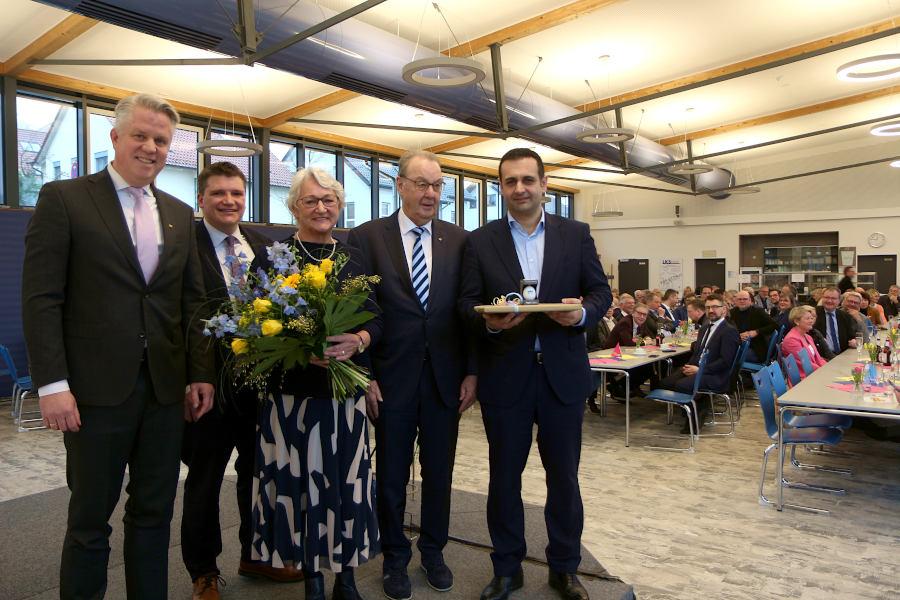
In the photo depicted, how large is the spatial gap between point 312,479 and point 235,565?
3.21 feet

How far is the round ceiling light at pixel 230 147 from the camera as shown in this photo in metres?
7.57

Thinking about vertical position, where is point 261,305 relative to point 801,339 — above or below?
above

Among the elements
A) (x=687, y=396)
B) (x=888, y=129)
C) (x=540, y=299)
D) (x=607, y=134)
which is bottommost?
(x=687, y=396)

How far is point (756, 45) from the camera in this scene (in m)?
9.21

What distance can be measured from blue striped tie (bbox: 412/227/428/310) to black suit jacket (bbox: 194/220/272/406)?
595 millimetres

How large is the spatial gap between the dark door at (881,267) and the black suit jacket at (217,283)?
58.2 ft

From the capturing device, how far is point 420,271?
263cm

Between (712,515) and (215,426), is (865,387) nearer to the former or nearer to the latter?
(712,515)

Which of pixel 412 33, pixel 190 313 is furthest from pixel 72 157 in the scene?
pixel 190 313

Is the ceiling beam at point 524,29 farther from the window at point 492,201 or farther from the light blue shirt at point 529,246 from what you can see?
the window at point 492,201

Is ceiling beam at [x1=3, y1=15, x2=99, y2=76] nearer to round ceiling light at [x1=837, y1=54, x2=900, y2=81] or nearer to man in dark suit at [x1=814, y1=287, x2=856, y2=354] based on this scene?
round ceiling light at [x1=837, y1=54, x2=900, y2=81]

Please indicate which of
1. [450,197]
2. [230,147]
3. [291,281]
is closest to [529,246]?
[291,281]

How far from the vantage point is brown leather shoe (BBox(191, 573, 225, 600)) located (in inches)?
98.9

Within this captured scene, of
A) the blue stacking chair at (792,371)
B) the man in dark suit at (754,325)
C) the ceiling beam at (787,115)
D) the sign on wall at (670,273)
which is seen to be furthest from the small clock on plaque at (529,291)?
the sign on wall at (670,273)
